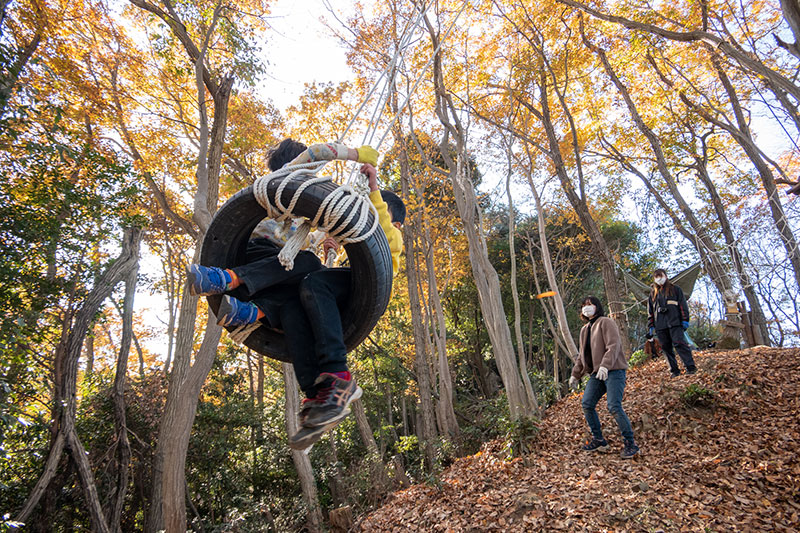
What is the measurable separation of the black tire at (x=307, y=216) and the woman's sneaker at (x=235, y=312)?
69 mm

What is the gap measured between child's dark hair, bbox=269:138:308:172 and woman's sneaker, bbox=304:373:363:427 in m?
1.09

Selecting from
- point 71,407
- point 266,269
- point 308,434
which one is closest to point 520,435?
point 308,434

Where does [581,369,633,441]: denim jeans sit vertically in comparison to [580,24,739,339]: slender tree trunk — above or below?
below

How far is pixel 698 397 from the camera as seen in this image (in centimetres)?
448

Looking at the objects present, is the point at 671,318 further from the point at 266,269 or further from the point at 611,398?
the point at 266,269

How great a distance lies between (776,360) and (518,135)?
199 inches

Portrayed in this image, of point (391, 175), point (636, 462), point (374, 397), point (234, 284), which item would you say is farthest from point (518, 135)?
point (374, 397)

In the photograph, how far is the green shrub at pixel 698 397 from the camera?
443 centimetres

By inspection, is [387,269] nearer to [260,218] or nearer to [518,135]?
[260,218]

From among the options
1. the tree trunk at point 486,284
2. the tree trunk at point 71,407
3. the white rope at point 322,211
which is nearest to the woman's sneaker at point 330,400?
the white rope at point 322,211

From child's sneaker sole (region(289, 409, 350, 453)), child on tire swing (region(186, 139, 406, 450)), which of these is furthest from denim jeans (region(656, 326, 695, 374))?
child's sneaker sole (region(289, 409, 350, 453))

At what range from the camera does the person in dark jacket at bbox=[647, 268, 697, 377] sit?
5117mm

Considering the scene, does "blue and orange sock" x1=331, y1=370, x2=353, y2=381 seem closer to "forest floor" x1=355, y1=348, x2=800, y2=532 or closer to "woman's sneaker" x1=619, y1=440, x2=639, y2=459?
"forest floor" x1=355, y1=348, x2=800, y2=532

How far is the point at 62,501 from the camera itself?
225 inches
